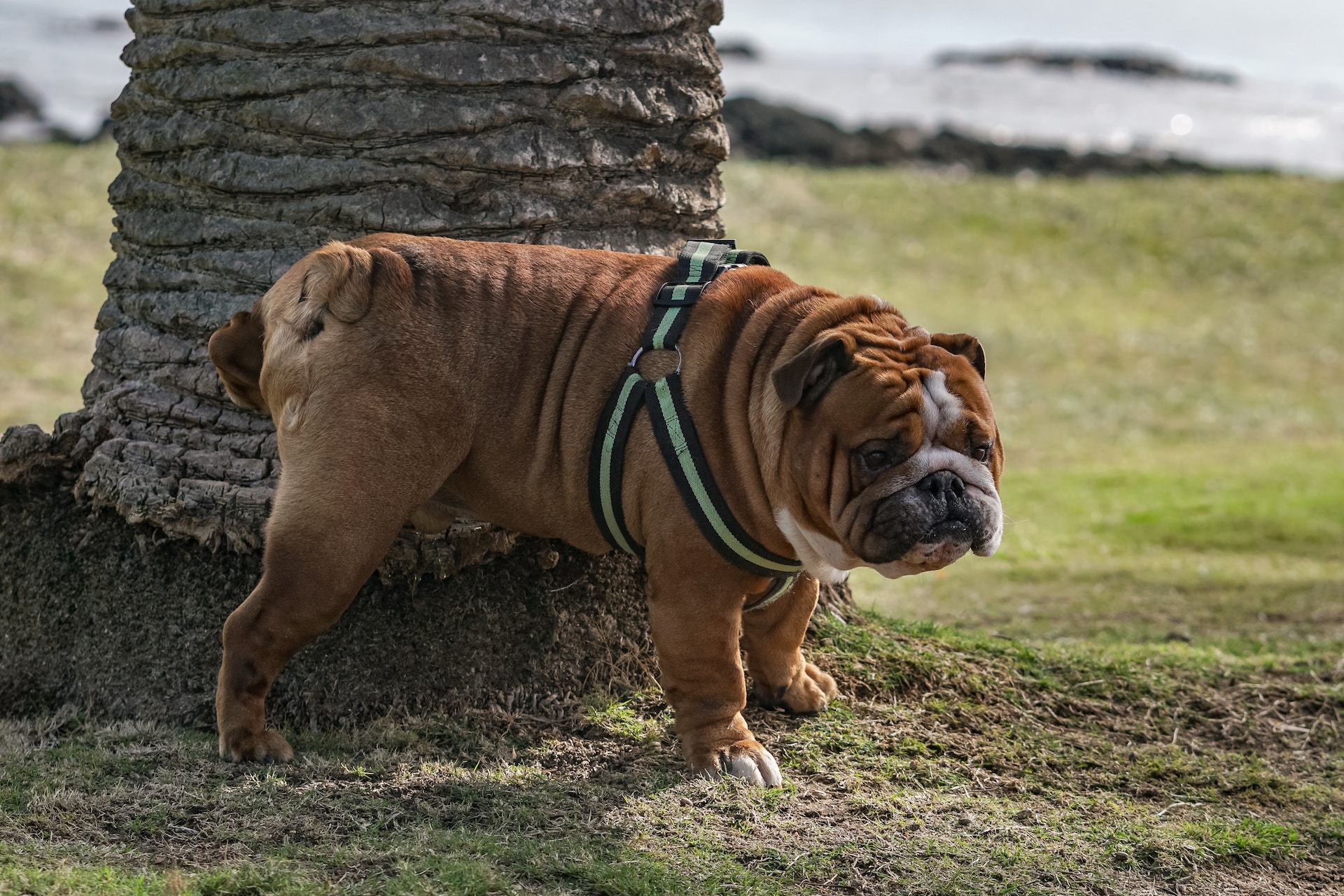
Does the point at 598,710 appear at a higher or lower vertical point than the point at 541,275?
lower

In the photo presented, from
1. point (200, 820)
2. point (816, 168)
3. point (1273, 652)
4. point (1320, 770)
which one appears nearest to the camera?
point (200, 820)

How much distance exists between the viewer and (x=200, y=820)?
4.01 m

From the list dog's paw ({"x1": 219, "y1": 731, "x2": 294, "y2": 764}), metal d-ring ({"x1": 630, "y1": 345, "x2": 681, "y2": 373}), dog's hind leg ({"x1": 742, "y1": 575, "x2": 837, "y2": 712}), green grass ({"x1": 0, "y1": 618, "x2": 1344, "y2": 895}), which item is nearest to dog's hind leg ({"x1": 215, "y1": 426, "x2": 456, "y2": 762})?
dog's paw ({"x1": 219, "y1": 731, "x2": 294, "y2": 764})

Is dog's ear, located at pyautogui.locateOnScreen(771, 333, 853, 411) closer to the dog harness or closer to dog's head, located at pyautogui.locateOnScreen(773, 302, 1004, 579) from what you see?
dog's head, located at pyautogui.locateOnScreen(773, 302, 1004, 579)

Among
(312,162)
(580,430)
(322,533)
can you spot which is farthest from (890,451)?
(312,162)

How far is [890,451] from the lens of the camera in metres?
4.13

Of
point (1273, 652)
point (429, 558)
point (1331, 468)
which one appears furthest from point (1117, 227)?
point (429, 558)

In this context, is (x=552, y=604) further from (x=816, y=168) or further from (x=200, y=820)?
(x=816, y=168)

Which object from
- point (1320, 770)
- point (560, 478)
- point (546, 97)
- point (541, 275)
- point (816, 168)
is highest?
point (816, 168)

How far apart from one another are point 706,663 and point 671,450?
748 millimetres

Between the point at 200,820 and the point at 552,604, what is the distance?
1620 millimetres

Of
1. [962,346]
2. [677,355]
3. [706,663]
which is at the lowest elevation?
[706,663]

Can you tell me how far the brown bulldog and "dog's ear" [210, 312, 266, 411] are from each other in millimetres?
20

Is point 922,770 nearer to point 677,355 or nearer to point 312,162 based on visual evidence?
point 677,355
